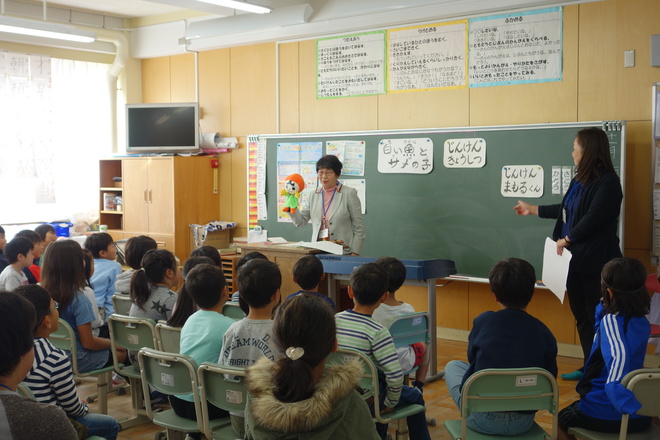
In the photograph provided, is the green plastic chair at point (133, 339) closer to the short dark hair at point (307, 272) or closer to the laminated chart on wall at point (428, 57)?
the short dark hair at point (307, 272)

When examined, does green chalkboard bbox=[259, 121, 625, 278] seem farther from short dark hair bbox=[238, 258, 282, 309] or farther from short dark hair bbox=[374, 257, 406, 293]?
short dark hair bbox=[238, 258, 282, 309]

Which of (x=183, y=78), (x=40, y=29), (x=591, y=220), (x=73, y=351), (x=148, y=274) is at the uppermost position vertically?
(x=40, y=29)

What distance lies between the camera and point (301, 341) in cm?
160

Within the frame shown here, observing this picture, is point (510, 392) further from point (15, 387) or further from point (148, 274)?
point (148, 274)

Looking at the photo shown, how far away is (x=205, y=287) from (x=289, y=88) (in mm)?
4016

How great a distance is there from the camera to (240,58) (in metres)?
7.03

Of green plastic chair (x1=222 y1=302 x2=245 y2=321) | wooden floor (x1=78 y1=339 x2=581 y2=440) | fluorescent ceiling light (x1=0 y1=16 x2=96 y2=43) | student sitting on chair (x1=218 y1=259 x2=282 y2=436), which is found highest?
fluorescent ceiling light (x1=0 y1=16 x2=96 y2=43)

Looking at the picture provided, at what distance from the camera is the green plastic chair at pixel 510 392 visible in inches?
93.2

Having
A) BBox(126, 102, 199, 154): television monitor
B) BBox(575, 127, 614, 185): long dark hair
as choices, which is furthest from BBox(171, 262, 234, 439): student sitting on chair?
BBox(126, 102, 199, 154): television monitor

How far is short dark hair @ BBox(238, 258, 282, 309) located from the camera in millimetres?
2641

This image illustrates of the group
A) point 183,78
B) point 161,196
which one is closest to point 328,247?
point 161,196

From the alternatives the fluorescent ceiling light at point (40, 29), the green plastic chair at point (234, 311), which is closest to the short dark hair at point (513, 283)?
the green plastic chair at point (234, 311)

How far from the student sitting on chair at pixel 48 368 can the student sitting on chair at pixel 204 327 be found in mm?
515

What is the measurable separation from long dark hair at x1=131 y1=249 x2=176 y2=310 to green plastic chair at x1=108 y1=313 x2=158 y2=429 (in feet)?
0.80
